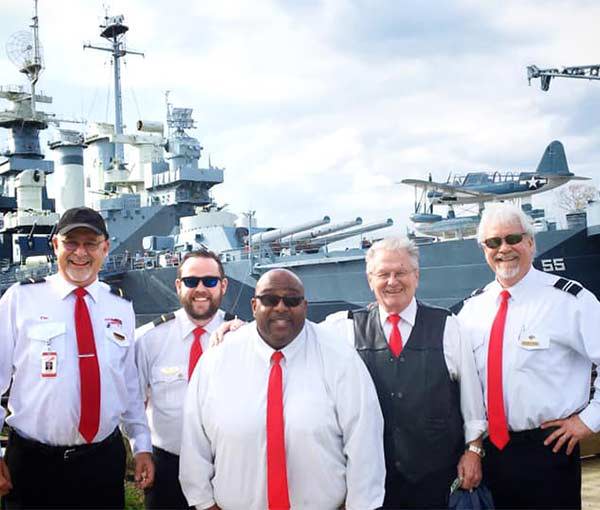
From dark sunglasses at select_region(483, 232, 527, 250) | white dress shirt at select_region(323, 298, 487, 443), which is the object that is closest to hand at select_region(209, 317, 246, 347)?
white dress shirt at select_region(323, 298, 487, 443)

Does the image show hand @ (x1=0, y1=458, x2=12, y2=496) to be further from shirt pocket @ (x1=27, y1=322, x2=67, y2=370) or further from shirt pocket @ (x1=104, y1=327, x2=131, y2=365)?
shirt pocket @ (x1=104, y1=327, x2=131, y2=365)

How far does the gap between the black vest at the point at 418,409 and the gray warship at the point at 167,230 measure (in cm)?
1316

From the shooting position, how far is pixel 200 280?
310cm

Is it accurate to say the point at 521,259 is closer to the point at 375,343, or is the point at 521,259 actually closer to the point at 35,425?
the point at 375,343

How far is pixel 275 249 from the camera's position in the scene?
2114cm

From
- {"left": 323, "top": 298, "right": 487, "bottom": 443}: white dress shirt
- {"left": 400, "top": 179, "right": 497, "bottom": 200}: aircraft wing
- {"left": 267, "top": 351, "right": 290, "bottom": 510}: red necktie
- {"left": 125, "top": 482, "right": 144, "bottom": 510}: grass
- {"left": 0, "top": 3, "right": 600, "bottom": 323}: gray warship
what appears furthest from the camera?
{"left": 400, "top": 179, "right": 497, "bottom": 200}: aircraft wing

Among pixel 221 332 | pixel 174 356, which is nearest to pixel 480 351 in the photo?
pixel 221 332

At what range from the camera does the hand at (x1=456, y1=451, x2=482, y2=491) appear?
270 centimetres

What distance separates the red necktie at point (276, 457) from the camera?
2318mm

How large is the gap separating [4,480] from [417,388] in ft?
5.70

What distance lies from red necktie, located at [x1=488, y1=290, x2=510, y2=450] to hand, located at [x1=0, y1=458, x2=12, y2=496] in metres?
2.06

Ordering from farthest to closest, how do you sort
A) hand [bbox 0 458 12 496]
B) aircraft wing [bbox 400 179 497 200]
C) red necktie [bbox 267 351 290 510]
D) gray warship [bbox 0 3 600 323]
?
aircraft wing [bbox 400 179 497 200], gray warship [bbox 0 3 600 323], hand [bbox 0 458 12 496], red necktie [bbox 267 351 290 510]

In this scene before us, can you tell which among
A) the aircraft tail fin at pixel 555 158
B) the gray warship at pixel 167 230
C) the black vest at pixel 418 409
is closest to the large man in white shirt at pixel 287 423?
the black vest at pixel 418 409

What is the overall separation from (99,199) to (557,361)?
89.6 ft
